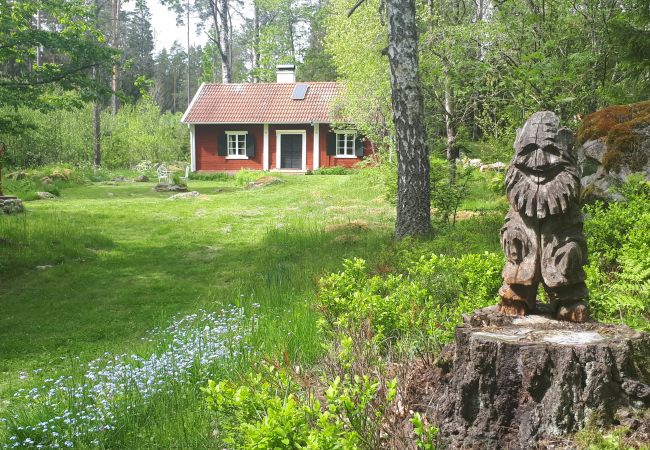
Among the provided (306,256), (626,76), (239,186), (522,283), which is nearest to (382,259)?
(306,256)

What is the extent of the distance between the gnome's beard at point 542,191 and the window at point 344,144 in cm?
2547

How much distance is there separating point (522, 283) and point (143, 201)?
16.1m

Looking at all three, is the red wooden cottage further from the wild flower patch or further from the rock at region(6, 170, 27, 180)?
the wild flower patch

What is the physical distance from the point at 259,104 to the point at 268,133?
1834mm

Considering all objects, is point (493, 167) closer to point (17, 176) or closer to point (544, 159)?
point (544, 159)

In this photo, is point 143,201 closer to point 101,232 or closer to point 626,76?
point 101,232

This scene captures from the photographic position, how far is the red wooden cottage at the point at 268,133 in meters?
29.1

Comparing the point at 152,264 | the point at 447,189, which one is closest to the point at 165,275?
the point at 152,264

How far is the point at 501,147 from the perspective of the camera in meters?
10.9

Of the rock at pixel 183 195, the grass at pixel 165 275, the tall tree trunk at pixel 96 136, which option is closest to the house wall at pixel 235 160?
the tall tree trunk at pixel 96 136

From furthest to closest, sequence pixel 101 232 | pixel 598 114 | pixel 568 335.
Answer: pixel 101 232, pixel 598 114, pixel 568 335

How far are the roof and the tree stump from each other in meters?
25.4

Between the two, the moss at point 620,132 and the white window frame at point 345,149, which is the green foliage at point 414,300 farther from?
the white window frame at point 345,149

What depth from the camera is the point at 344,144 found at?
2906 cm
